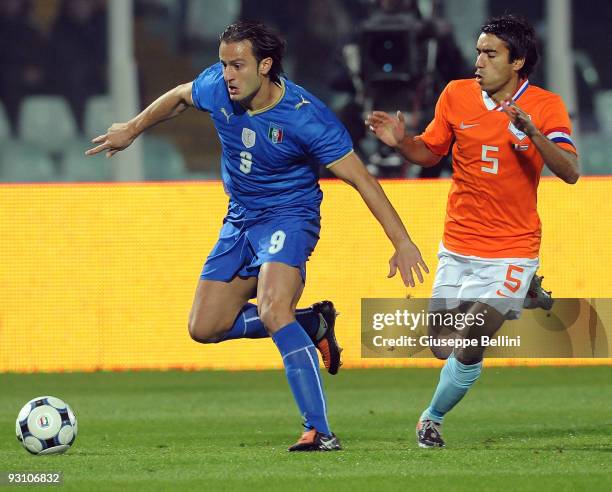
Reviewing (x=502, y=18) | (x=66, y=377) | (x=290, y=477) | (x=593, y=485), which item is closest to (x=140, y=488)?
(x=290, y=477)

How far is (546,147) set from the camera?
23.0ft

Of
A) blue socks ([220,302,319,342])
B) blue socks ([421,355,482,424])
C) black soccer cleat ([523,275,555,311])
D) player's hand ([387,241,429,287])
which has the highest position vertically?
player's hand ([387,241,429,287])

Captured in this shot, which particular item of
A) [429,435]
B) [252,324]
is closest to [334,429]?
[252,324]

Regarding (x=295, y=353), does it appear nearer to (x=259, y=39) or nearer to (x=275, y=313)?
(x=275, y=313)

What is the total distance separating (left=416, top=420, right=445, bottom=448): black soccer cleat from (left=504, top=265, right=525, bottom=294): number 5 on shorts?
78 cm

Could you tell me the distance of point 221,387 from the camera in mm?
11578

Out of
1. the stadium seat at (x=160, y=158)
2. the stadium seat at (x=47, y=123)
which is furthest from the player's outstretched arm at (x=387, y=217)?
the stadium seat at (x=47, y=123)

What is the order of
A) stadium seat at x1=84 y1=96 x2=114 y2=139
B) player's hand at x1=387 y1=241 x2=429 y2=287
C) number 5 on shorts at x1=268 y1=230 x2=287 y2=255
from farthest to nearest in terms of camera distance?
stadium seat at x1=84 y1=96 x2=114 y2=139 → number 5 on shorts at x1=268 y1=230 x2=287 y2=255 → player's hand at x1=387 y1=241 x2=429 y2=287

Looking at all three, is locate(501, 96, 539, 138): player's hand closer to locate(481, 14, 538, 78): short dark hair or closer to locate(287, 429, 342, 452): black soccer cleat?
locate(481, 14, 538, 78): short dark hair

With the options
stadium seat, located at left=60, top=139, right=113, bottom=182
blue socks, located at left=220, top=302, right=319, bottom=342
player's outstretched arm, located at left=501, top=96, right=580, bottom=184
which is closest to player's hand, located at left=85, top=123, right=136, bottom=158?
blue socks, located at left=220, top=302, right=319, bottom=342

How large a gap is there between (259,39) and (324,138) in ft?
1.89

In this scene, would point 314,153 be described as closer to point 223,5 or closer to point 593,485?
point 593,485

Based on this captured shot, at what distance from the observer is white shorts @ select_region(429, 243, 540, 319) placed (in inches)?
304

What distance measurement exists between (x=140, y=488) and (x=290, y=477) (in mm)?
645
